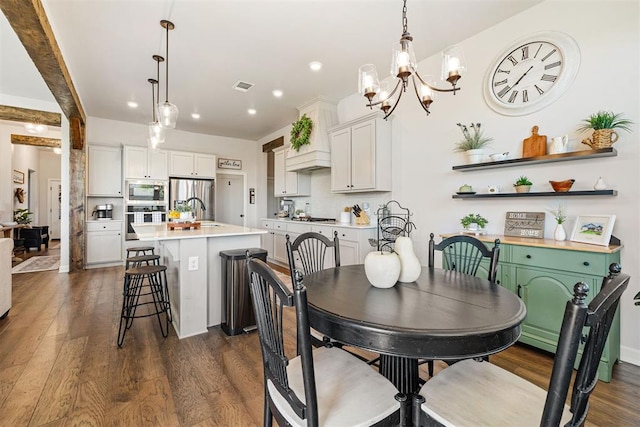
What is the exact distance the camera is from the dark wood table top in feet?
3.31

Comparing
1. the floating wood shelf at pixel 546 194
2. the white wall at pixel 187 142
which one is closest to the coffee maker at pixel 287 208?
the white wall at pixel 187 142

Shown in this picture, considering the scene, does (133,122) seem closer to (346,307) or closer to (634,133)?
(346,307)

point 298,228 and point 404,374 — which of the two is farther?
point 298,228

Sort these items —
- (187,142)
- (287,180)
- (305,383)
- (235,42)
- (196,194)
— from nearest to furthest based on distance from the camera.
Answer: (305,383) → (235,42) → (287,180) → (196,194) → (187,142)

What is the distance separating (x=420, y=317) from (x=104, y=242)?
6.39 meters

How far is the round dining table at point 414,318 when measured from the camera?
1009 millimetres

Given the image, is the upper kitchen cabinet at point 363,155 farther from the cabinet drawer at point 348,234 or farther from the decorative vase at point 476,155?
the decorative vase at point 476,155

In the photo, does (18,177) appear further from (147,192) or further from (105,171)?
(147,192)

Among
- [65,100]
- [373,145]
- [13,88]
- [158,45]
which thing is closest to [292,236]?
[373,145]

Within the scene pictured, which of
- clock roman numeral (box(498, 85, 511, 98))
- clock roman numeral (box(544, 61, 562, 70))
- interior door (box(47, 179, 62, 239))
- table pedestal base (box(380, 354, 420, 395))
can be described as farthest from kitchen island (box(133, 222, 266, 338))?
interior door (box(47, 179, 62, 239))

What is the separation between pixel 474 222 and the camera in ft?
10.0

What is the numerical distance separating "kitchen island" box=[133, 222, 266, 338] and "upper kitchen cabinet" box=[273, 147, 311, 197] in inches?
119

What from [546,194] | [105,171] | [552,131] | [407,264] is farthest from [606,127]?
[105,171]

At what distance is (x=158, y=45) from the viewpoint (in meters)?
3.34
